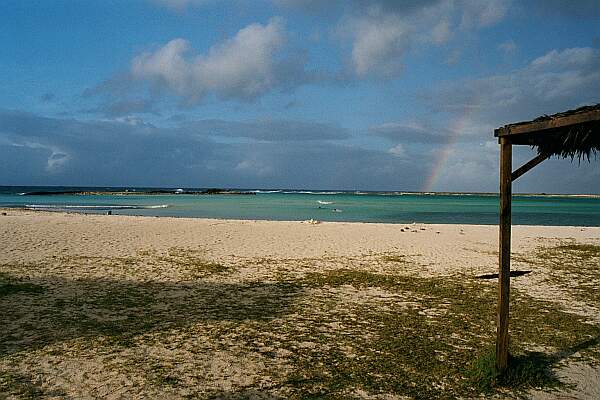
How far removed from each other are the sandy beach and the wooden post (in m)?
0.52

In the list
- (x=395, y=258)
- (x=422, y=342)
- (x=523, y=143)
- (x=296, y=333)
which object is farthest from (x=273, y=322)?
(x=395, y=258)

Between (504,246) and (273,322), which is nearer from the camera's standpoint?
(504,246)

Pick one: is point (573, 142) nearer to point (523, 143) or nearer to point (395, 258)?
point (523, 143)

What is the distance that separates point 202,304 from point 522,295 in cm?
686

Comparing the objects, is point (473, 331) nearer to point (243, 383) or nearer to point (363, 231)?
point (243, 383)

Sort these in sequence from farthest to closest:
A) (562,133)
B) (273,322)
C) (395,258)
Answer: (395,258)
(273,322)
(562,133)

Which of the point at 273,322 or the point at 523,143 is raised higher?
the point at 523,143

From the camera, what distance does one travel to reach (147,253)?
1553 centimetres

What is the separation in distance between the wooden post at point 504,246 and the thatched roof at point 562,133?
24 centimetres

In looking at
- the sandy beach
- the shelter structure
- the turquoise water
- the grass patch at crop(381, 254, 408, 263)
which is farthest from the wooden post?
the turquoise water

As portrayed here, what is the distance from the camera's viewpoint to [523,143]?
5723 mm

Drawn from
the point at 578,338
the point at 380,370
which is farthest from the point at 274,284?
the point at 578,338

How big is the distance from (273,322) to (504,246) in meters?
3.89

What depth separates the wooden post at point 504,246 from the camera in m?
5.38
